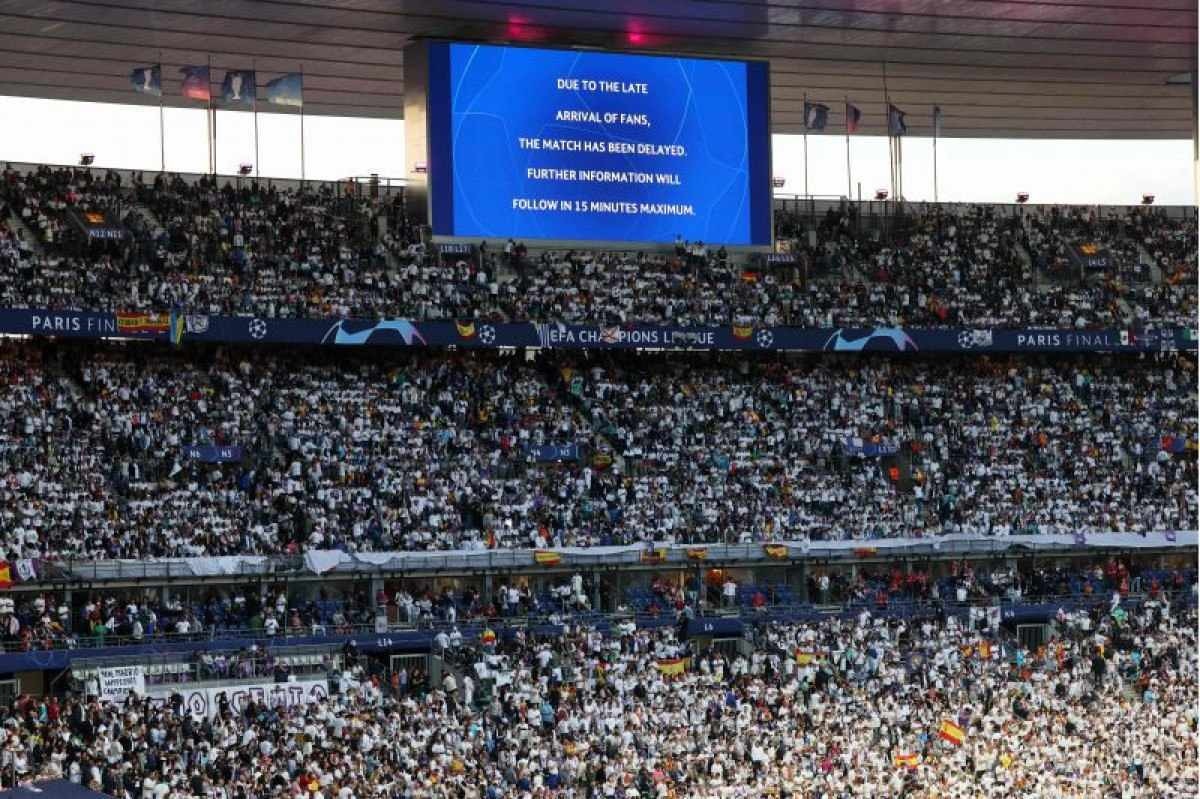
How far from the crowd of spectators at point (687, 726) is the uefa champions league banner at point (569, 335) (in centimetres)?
916

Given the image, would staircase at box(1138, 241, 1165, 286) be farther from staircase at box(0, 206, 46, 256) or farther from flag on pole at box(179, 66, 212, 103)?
staircase at box(0, 206, 46, 256)

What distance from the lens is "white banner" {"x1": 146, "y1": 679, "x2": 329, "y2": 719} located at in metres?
40.0

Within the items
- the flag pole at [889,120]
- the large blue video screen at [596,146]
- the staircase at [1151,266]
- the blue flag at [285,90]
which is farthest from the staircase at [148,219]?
the staircase at [1151,266]

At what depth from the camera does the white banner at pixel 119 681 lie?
4028 centimetres

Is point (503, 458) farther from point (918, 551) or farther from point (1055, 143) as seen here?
point (1055, 143)

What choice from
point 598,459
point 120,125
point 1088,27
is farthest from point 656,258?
point 120,125

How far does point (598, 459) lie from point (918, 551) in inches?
306

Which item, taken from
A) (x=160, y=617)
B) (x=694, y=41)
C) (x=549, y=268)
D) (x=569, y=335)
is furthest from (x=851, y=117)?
(x=160, y=617)

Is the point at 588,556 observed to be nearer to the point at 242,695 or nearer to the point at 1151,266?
the point at 242,695

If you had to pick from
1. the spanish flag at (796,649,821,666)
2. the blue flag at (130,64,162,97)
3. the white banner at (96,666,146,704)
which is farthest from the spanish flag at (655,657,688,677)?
the blue flag at (130,64,162,97)

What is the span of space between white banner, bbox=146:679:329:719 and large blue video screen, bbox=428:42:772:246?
1617 cm

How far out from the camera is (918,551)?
52.1 meters

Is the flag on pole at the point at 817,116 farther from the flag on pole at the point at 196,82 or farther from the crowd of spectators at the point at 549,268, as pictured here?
the flag on pole at the point at 196,82

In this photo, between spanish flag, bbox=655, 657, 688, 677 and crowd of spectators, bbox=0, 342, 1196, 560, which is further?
crowd of spectators, bbox=0, 342, 1196, 560
